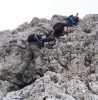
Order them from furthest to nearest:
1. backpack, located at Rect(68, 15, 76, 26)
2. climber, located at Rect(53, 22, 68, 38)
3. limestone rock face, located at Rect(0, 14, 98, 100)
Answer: backpack, located at Rect(68, 15, 76, 26) < climber, located at Rect(53, 22, 68, 38) < limestone rock face, located at Rect(0, 14, 98, 100)

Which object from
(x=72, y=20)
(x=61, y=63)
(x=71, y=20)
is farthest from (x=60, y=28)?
(x=61, y=63)

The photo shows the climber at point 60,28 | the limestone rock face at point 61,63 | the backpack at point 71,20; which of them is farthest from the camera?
the backpack at point 71,20

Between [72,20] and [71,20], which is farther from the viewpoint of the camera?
[72,20]

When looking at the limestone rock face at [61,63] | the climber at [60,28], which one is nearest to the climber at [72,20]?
the limestone rock face at [61,63]

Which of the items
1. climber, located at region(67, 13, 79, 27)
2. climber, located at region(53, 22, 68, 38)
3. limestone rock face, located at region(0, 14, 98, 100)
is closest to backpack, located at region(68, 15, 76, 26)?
climber, located at region(67, 13, 79, 27)

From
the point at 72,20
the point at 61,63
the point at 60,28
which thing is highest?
the point at 72,20

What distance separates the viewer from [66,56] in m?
28.1

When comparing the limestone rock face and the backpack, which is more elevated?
the backpack

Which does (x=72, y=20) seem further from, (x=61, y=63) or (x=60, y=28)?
(x=61, y=63)

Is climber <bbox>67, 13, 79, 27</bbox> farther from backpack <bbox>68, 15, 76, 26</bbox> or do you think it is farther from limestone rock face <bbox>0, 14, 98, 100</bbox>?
limestone rock face <bbox>0, 14, 98, 100</bbox>

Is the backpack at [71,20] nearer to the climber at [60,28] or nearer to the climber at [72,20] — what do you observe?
the climber at [72,20]

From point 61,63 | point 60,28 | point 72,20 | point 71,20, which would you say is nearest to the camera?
point 61,63

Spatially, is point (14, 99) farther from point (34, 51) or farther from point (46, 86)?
point (34, 51)

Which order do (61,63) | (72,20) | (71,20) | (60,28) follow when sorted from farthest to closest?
1. (72,20)
2. (71,20)
3. (60,28)
4. (61,63)
